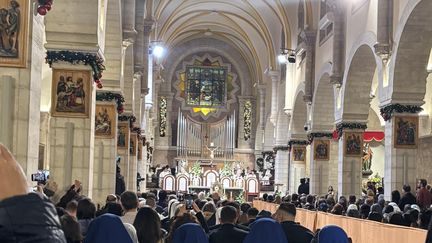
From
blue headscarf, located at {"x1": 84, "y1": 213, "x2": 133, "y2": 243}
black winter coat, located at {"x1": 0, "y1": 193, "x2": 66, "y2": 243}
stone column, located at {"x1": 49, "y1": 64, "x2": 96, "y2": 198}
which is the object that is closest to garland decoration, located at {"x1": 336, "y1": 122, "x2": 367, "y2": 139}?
Result: stone column, located at {"x1": 49, "y1": 64, "x2": 96, "y2": 198}

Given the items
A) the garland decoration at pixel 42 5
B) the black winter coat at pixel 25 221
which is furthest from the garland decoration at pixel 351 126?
the black winter coat at pixel 25 221

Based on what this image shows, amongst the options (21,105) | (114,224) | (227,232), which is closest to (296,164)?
(21,105)

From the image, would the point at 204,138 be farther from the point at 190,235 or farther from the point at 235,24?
the point at 190,235

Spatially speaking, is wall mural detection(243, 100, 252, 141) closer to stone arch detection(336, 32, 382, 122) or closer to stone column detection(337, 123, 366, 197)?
stone arch detection(336, 32, 382, 122)

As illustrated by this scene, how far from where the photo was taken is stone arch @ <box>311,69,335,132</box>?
90.5 ft

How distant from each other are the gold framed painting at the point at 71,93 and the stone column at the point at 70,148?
0.18ft

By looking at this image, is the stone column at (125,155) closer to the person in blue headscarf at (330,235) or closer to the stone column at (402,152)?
the stone column at (402,152)

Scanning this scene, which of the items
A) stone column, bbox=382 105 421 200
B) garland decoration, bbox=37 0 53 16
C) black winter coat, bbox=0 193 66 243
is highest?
garland decoration, bbox=37 0 53 16

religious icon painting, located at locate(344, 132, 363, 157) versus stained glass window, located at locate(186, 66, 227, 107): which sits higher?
stained glass window, located at locate(186, 66, 227, 107)

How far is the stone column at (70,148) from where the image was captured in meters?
12.5

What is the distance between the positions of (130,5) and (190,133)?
2805 cm

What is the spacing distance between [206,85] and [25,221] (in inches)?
1850

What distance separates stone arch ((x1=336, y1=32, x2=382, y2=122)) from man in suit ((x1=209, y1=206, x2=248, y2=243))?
53.2ft

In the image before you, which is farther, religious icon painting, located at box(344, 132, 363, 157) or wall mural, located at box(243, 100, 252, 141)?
wall mural, located at box(243, 100, 252, 141)
